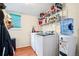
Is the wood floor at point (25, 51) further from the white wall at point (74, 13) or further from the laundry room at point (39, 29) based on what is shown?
the white wall at point (74, 13)

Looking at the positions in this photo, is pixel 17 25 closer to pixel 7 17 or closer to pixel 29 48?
pixel 7 17

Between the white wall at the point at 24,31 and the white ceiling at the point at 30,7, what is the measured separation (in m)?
0.07

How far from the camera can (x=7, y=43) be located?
56.8 inches

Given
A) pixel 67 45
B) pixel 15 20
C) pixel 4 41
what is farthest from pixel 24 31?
pixel 67 45

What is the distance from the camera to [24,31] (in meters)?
1.46

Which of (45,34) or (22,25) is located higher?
(22,25)

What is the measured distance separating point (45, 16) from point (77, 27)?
426mm

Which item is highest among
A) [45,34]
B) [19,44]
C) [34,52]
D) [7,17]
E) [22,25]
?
[7,17]

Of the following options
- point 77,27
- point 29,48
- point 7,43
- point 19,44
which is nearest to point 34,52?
point 29,48

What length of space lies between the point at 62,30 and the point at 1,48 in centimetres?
81

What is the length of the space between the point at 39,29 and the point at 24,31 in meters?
0.20

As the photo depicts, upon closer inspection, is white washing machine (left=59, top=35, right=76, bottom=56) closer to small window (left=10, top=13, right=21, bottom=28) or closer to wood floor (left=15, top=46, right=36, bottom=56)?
wood floor (left=15, top=46, right=36, bottom=56)

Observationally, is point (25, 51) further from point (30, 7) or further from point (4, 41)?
point (30, 7)

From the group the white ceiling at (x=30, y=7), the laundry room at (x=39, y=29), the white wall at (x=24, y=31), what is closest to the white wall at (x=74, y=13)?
the laundry room at (x=39, y=29)
